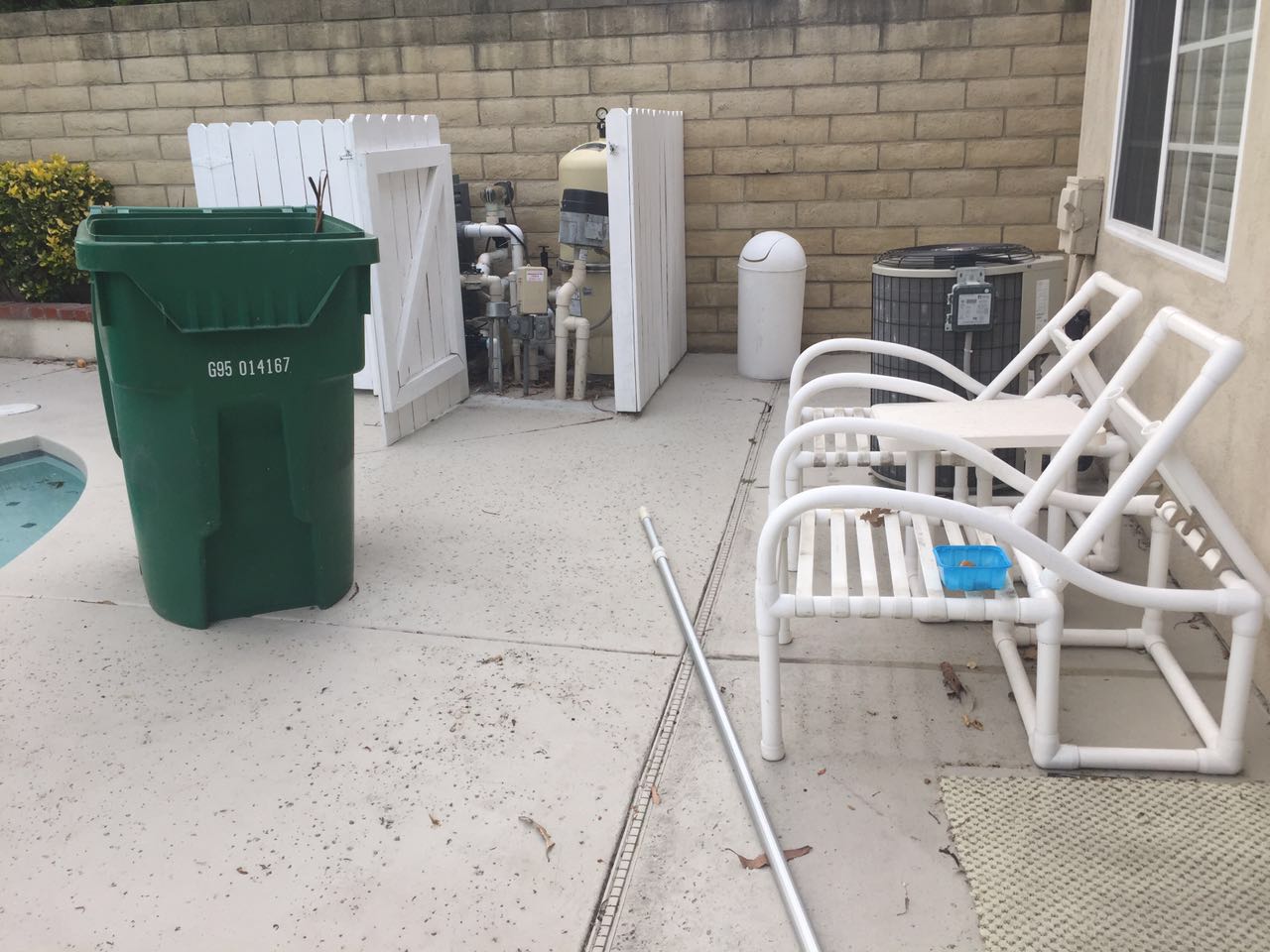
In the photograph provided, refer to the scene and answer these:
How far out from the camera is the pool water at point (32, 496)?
4.59 meters

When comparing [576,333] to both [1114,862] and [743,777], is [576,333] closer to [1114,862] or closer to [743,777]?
[743,777]

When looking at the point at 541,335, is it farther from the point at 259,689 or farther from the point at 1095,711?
the point at 1095,711

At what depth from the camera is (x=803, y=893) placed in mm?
2037

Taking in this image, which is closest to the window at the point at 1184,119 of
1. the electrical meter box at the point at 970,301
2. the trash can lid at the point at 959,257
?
the trash can lid at the point at 959,257

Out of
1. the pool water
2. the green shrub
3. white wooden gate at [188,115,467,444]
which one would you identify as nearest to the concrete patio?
the pool water

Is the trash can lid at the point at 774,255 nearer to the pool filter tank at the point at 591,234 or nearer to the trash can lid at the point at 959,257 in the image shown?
the pool filter tank at the point at 591,234

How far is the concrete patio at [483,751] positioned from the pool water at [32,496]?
0.86m

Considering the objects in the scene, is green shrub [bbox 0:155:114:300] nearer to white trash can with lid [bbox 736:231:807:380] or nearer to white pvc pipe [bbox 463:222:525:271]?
white pvc pipe [bbox 463:222:525:271]

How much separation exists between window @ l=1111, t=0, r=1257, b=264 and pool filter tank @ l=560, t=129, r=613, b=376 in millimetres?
2429

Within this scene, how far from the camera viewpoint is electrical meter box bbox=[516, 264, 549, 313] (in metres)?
5.55

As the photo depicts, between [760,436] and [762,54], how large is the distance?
256 cm

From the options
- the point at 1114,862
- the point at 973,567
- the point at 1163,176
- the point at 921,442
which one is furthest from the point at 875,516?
the point at 1163,176

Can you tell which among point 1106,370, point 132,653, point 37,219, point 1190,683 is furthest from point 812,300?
point 37,219

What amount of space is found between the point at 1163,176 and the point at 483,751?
2819 millimetres
